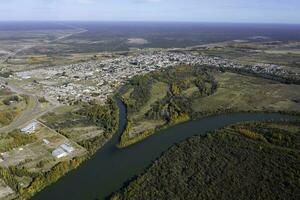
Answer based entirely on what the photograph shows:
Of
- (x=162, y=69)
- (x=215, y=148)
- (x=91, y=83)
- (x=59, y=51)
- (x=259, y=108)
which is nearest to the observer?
(x=215, y=148)

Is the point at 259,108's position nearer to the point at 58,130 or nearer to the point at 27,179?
the point at 58,130

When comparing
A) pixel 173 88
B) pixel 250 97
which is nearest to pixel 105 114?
pixel 173 88

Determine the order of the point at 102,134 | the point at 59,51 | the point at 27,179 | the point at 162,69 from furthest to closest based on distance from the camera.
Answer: the point at 59,51 < the point at 162,69 < the point at 102,134 < the point at 27,179

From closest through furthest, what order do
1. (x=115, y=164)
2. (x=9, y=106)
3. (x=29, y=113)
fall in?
1. (x=115, y=164)
2. (x=29, y=113)
3. (x=9, y=106)

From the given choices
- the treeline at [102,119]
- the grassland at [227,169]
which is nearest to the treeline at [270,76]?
the grassland at [227,169]

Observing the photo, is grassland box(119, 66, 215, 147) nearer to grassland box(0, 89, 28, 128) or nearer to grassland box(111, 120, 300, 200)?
grassland box(111, 120, 300, 200)

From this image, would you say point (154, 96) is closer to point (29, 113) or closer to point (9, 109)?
point (29, 113)

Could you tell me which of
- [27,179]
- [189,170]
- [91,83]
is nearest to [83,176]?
[27,179]
